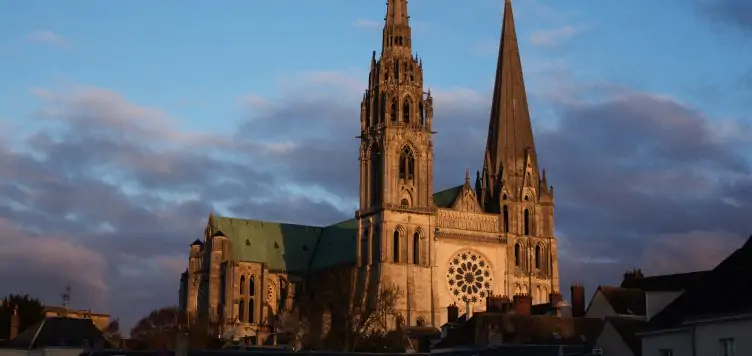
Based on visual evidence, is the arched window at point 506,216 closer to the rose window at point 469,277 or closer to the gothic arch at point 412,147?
the rose window at point 469,277

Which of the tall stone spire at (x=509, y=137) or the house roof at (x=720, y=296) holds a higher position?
the tall stone spire at (x=509, y=137)

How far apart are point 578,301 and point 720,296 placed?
90.7ft

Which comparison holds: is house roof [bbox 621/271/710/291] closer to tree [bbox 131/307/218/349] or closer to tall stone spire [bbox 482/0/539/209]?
tree [bbox 131/307/218/349]

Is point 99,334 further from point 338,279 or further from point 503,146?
point 503,146

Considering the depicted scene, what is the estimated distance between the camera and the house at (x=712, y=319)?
31.7 m

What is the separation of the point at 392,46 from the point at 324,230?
80.7ft

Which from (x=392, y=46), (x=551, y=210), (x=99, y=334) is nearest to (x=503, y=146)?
(x=551, y=210)

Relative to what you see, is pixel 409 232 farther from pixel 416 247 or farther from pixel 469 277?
pixel 469 277

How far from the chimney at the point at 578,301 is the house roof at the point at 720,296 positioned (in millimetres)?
23752

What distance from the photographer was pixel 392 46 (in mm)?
106750

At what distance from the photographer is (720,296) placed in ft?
109

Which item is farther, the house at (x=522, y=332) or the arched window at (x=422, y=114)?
the arched window at (x=422, y=114)

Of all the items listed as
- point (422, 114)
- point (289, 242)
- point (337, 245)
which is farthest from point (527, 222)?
point (289, 242)

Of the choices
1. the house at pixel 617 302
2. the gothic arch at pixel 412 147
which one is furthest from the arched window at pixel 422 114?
the house at pixel 617 302
